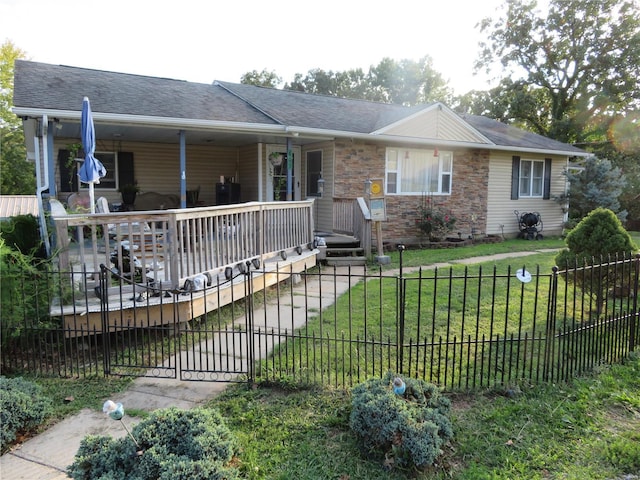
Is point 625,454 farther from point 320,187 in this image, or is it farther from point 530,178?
point 530,178

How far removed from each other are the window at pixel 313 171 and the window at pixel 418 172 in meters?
2.00

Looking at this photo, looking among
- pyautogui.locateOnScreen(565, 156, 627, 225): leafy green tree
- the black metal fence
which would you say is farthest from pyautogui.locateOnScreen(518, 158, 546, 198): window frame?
the black metal fence

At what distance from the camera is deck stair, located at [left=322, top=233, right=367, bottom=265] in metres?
9.79

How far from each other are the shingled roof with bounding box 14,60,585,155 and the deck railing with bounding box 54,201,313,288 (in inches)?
102

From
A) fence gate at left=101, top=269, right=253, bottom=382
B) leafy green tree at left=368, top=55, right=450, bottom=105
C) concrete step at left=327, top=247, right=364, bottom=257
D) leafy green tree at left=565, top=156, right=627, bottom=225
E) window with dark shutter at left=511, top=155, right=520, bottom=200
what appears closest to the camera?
fence gate at left=101, top=269, right=253, bottom=382

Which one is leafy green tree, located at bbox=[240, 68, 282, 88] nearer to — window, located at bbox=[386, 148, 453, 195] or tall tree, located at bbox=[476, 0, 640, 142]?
tall tree, located at bbox=[476, 0, 640, 142]

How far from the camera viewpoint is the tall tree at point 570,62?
24750 mm

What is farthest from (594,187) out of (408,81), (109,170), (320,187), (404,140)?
(408,81)

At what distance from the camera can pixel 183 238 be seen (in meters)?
5.84

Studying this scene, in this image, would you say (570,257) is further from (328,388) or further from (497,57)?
(497,57)

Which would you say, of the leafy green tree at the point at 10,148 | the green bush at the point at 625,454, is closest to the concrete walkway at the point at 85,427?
the green bush at the point at 625,454

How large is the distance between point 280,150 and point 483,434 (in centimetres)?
1020

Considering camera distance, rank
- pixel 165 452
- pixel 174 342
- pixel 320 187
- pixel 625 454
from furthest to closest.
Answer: pixel 320 187 → pixel 174 342 → pixel 625 454 → pixel 165 452

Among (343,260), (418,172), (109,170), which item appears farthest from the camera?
(418,172)
